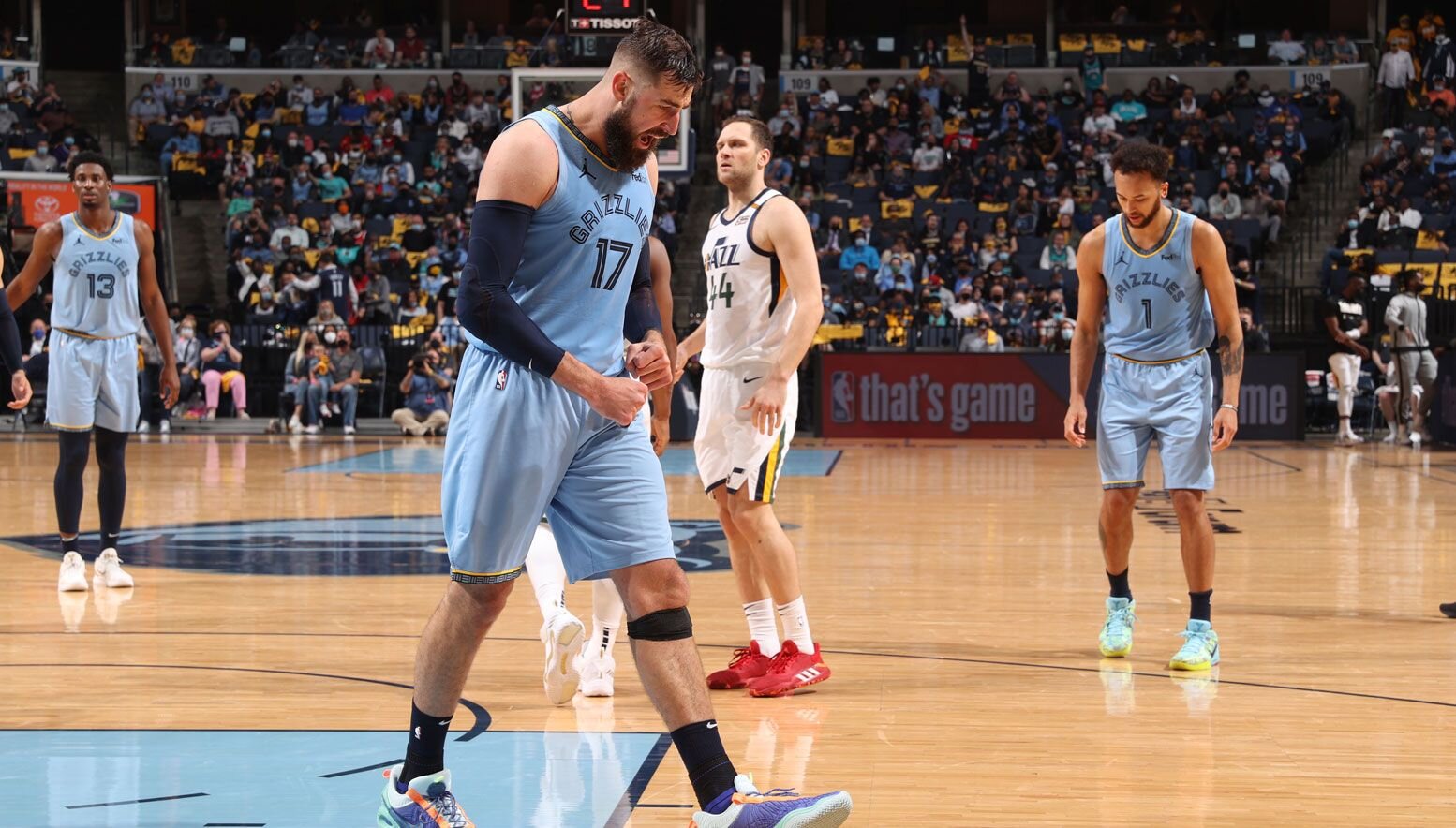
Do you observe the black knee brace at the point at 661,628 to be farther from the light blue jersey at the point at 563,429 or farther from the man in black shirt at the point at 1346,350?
the man in black shirt at the point at 1346,350

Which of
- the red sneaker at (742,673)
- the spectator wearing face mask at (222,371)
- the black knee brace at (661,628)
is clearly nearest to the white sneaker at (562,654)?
the red sneaker at (742,673)

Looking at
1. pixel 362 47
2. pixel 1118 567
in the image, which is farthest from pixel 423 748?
pixel 362 47

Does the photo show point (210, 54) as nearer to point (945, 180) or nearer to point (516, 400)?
point (945, 180)

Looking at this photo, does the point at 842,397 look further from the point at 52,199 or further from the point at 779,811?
the point at 779,811

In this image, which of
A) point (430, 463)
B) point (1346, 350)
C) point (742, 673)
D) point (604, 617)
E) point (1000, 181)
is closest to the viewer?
point (604, 617)

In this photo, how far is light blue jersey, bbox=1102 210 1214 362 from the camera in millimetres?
5766

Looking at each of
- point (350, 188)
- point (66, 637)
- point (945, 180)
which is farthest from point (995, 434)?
point (66, 637)

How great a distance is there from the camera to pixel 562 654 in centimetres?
463

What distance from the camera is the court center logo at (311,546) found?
8.05 m

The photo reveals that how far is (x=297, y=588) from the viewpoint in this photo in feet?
24.1

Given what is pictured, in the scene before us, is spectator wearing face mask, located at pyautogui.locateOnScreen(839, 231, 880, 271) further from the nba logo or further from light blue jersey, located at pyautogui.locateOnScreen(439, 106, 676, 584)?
light blue jersey, located at pyautogui.locateOnScreen(439, 106, 676, 584)

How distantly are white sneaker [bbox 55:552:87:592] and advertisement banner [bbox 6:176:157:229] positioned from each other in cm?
1543

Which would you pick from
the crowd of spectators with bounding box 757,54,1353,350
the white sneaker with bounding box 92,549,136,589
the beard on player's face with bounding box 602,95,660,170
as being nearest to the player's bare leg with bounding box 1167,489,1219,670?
the beard on player's face with bounding box 602,95,660,170

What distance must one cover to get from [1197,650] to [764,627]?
1.54 meters
